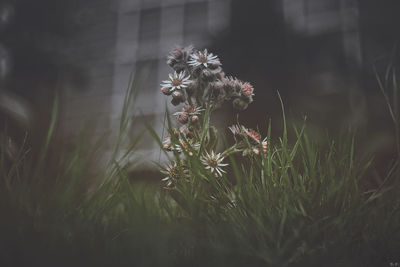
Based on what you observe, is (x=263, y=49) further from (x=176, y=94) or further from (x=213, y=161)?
(x=213, y=161)

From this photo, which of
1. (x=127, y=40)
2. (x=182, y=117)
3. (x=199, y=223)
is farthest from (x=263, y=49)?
(x=199, y=223)

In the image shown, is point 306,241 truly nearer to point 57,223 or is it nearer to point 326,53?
point 57,223

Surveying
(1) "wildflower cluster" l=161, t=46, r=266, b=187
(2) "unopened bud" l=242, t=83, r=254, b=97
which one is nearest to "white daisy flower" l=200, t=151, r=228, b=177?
(1) "wildflower cluster" l=161, t=46, r=266, b=187

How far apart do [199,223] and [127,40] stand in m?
7.34

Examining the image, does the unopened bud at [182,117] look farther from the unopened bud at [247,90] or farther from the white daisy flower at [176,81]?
the unopened bud at [247,90]

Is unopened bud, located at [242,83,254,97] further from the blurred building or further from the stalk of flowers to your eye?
the blurred building

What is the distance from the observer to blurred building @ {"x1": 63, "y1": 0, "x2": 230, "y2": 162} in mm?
7364

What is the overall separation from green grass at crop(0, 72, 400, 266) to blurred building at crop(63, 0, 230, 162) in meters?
6.05

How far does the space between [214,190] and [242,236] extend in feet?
0.94

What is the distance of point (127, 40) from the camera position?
790 centimetres

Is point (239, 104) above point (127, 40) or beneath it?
beneath

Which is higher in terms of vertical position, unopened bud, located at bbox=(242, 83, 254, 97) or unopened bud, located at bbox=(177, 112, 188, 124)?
unopened bud, located at bbox=(242, 83, 254, 97)

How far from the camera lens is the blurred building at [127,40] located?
7.36 metres

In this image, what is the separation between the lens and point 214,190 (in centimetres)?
119
